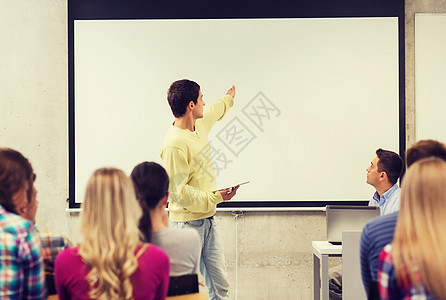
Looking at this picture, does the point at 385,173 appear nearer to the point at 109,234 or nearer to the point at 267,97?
the point at 267,97

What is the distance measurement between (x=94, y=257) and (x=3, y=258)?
0.31m

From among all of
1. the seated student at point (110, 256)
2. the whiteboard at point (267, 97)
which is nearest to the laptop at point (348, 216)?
the whiteboard at point (267, 97)

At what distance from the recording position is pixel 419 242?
58.4 inches

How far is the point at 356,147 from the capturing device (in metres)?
4.60

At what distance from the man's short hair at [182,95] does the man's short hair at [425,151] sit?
1.61 metres

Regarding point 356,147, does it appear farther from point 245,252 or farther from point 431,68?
point 245,252

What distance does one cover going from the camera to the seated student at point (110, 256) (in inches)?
63.7

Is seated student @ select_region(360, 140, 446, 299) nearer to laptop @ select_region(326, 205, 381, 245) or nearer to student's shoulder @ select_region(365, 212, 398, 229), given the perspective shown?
student's shoulder @ select_region(365, 212, 398, 229)

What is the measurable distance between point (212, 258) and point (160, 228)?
143 centimetres

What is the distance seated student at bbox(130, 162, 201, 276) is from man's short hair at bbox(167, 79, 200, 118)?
1380mm

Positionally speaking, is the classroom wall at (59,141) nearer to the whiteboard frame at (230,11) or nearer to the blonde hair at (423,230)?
the whiteboard frame at (230,11)

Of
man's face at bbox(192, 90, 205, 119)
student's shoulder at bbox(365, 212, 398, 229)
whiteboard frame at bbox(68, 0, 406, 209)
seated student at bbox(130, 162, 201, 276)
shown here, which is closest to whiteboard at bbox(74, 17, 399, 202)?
whiteboard frame at bbox(68, 0, 406, 209)

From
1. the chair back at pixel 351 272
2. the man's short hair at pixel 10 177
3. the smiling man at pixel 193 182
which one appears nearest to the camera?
the man's short hair at pixel 10 177

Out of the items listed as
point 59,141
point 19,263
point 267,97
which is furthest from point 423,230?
point 59,141
